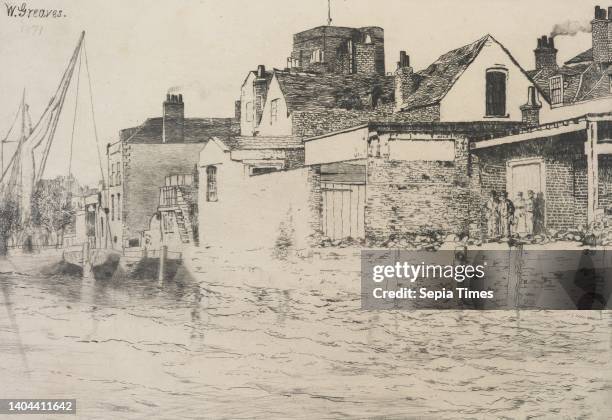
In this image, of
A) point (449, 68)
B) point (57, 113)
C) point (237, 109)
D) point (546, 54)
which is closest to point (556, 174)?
point (546, 54)

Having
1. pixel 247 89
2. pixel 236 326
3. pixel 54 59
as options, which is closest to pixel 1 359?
pixel 236 326

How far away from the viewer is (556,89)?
6410 mm

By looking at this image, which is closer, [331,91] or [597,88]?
[597,88]

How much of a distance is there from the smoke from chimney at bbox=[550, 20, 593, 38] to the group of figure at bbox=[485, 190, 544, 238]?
1.19 metres

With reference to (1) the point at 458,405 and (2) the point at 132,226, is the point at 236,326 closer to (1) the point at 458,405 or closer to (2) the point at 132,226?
(2) the point at 132,226

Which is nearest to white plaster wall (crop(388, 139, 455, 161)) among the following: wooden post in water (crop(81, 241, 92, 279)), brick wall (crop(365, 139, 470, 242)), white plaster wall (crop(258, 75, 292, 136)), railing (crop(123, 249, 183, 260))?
brick wall (crop(365, 139, 470, 242))

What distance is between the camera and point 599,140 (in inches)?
248

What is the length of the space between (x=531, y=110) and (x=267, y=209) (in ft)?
6.87

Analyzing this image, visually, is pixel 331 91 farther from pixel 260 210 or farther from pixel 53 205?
pixel 53 205

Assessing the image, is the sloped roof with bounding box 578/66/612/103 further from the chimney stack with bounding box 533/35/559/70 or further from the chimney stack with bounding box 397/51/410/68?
the chimney stack with bounding box 397/51/410/68

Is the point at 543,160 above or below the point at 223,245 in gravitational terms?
above

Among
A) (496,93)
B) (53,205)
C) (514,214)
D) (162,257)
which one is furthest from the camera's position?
(53,205)

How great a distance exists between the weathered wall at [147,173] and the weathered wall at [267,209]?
0.35m

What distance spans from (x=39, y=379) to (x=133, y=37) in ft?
8.69
